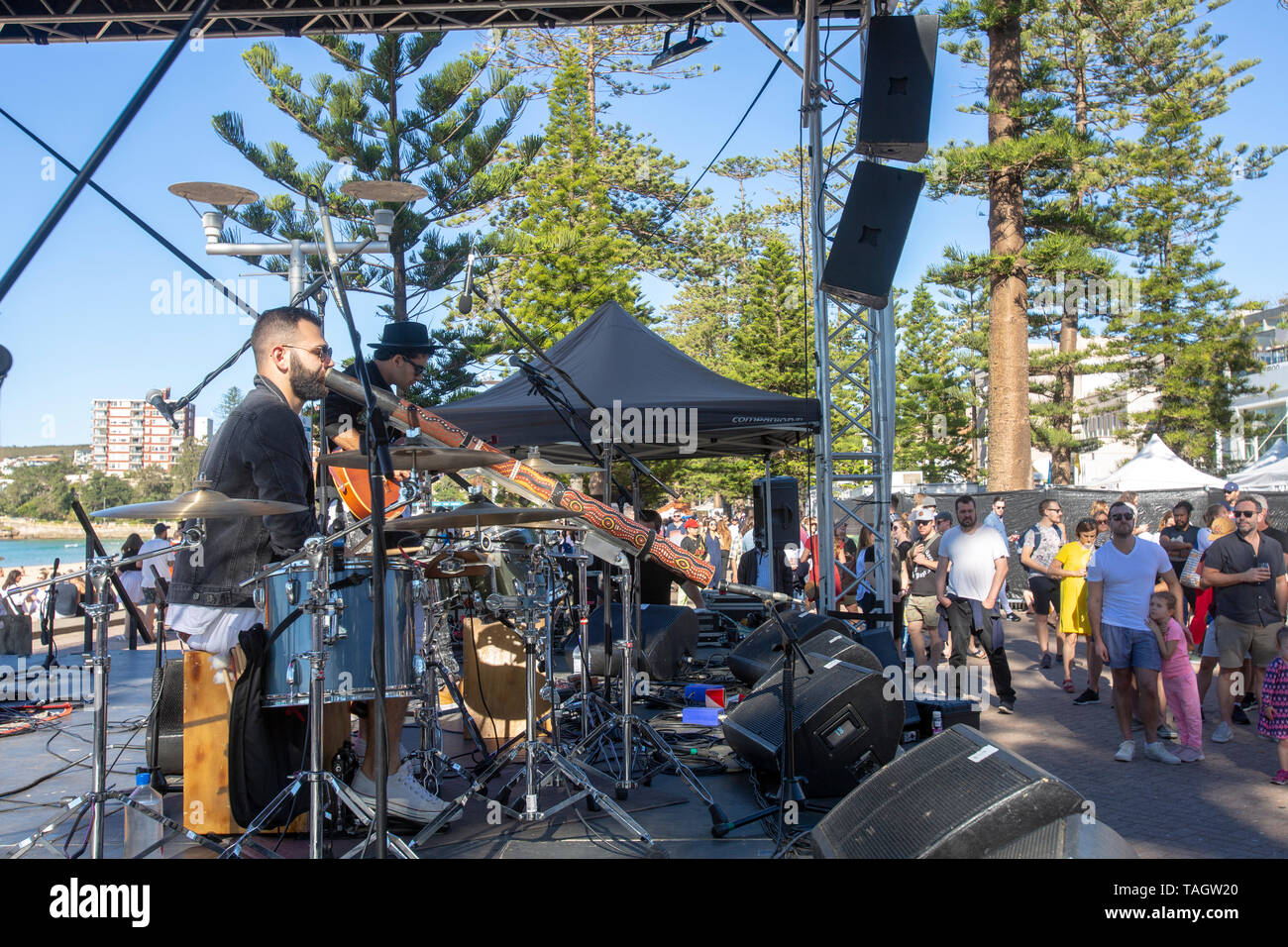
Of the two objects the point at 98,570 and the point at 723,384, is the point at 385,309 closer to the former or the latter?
the point at 723,384

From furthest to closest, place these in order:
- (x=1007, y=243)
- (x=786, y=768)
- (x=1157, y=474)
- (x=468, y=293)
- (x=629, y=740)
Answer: (x=1157, y=474)
(x=1007, y=243)
(x=629, y=740)
(x=468, y=293)
(x=786, y=768)

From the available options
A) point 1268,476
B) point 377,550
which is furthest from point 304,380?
point 1268,476

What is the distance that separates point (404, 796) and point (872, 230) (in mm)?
5874

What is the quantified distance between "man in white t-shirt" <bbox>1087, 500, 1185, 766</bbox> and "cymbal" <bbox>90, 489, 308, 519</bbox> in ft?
18.3

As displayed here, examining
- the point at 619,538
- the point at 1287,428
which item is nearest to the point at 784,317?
the point at 1287,428

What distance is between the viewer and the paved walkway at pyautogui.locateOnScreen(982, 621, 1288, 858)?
4.70m

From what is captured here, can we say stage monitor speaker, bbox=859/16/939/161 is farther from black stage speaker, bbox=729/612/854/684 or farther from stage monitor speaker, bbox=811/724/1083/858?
stage monitor speaker, bbox=811/724/1083/858

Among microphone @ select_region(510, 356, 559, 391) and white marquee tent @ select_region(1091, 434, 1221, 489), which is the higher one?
microphone @ select_region(510, 356, 559, 391)

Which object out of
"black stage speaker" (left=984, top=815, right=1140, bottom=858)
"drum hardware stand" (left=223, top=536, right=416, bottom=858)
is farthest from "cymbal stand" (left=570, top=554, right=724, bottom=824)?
"black stage speaker" (left=984, top=815, right=1140, bottom=858)

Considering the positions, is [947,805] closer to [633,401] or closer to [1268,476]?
[633,401]

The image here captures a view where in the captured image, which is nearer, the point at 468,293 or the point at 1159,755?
the point at 468,293

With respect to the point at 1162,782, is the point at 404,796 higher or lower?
Result: higher

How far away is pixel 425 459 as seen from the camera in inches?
140
